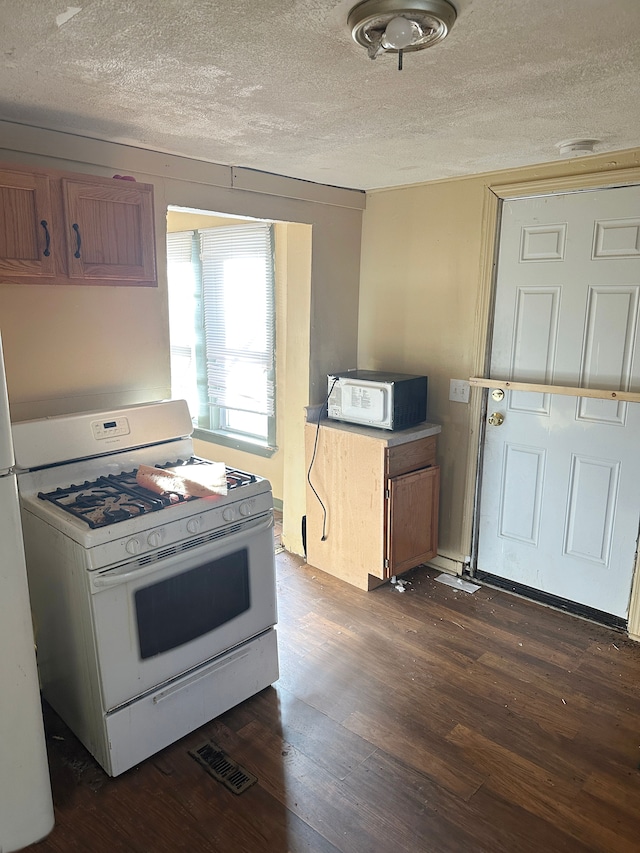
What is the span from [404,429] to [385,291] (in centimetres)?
90

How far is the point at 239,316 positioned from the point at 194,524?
2537mm

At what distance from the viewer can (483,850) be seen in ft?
5.60

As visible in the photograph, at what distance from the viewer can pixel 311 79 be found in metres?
1.64

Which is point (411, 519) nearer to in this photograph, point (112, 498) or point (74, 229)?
point (112, 498)

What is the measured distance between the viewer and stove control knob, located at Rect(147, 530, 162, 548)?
1.91 m

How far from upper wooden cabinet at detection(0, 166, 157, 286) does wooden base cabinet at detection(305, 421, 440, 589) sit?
1355mm

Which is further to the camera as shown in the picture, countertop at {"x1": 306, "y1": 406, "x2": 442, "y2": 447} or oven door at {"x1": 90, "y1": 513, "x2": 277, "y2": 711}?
countertop at {"x1": 306, "y1": 406, "x2": 442, "y2": 447}

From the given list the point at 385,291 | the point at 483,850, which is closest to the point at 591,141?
the point at 385,291

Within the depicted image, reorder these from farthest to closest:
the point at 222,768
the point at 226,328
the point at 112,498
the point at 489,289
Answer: the point at 226,328, the point at 489,289, the point at 112,498, the point at 222,768

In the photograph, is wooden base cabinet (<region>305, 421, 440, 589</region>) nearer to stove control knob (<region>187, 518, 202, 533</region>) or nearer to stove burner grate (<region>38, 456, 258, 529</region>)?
stove burner grate (<region>38, 456, 258, 529</region>)

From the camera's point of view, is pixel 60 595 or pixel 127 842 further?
pixel 60 595

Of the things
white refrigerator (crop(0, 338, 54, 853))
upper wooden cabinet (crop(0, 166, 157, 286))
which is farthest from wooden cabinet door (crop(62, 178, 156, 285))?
white refrigerator (crop(0, 338, 54, 853))

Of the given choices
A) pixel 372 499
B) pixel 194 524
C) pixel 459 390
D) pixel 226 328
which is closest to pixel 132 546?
pixel 194 524

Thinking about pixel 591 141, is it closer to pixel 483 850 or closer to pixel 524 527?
pixel 524 527
